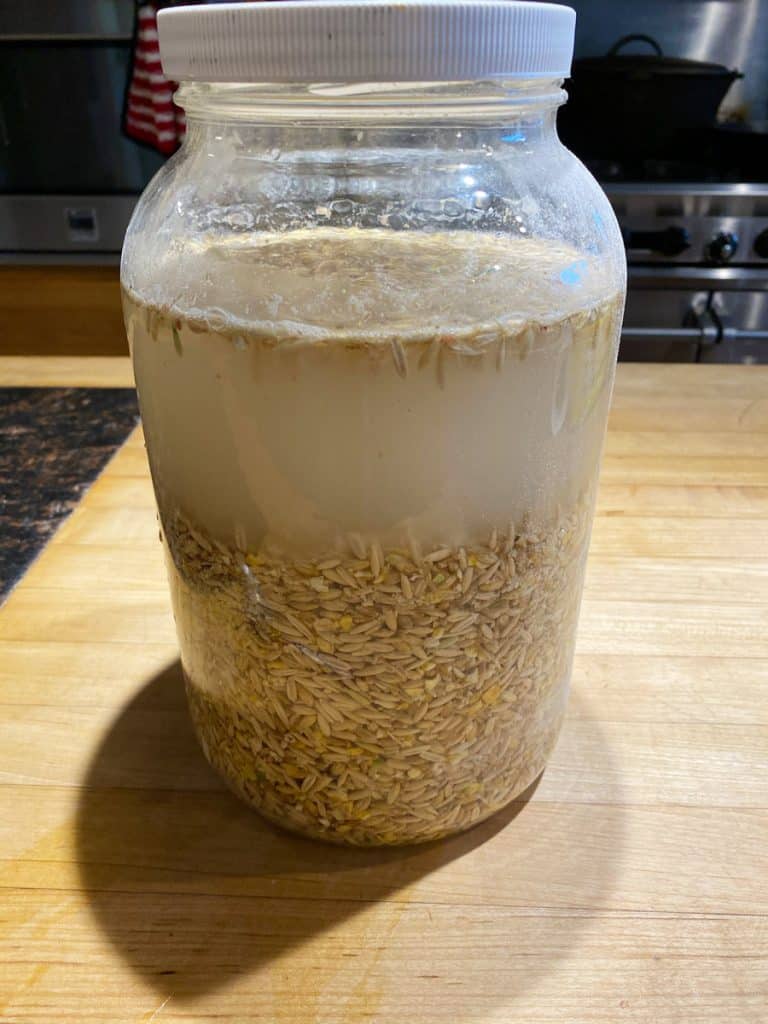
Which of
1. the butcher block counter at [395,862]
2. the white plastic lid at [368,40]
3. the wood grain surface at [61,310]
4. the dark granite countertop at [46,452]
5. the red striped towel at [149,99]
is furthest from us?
the wood grain surface at [61,310]

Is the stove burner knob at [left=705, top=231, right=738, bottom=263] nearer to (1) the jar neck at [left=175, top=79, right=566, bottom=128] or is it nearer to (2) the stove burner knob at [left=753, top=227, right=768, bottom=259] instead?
(2) the stove burner knob at [left=753, top=227, right=768, bottom=259]

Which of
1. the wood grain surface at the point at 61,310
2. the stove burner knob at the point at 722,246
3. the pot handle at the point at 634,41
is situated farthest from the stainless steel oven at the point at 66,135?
the stove burner knob at the point at 722,246

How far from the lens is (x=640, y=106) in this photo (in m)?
1.62

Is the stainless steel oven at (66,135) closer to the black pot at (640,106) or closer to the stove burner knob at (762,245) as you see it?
the black pot at (640,106)

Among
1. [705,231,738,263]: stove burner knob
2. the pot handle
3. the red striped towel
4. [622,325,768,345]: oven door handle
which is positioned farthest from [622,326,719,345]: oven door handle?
the red striped towel

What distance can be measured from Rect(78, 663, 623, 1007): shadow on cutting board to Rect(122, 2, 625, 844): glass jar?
40mm

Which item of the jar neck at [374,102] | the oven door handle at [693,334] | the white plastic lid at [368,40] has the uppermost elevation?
the white plastic lid at [368,40]

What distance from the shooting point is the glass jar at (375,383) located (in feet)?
1.17

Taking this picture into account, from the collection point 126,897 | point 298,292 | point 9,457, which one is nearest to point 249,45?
point 298,292

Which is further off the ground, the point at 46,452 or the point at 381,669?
the point at 381,669

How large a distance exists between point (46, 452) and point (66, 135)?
1.03 meters

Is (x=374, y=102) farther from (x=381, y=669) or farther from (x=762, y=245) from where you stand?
(x=762, y=245)

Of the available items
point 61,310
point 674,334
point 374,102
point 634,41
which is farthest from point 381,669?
point 634,41

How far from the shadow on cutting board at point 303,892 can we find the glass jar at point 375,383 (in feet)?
0.13
